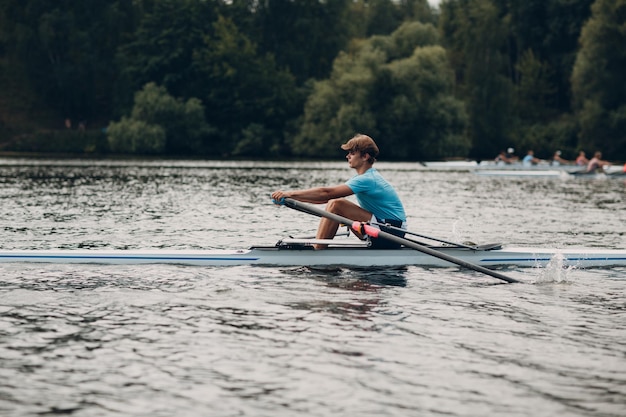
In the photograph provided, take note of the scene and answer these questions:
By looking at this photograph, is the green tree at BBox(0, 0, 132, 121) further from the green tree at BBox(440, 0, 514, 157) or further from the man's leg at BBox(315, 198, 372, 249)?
Result: the man's leg at BBox(315, 198, 372, 249)

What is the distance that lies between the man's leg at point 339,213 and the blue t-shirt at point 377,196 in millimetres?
161

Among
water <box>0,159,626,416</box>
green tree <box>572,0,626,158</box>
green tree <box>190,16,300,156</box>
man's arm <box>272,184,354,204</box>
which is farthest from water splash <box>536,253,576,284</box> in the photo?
green tree <box>190,16,300,156</box>

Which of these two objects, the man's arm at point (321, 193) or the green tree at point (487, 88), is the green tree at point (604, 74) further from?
the man's arm at point (321, 193)

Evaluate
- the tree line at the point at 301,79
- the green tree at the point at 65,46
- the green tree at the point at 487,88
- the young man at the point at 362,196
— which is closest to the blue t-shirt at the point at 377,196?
the young man at the point at 362,196

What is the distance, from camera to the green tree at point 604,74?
7569 centimetres

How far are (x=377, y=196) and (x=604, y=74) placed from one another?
66967 millimetres

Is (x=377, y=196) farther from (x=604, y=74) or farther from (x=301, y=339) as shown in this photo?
(x=604, y=74)

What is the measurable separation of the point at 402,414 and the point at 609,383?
216 centimetres

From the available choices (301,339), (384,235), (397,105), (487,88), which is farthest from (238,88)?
(301,339)

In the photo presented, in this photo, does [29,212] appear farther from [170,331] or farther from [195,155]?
[195,155]

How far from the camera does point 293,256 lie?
13969 millimetres

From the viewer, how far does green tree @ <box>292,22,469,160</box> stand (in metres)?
74.1

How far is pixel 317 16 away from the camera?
100m

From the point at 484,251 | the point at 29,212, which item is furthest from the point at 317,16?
the point at 484,251
